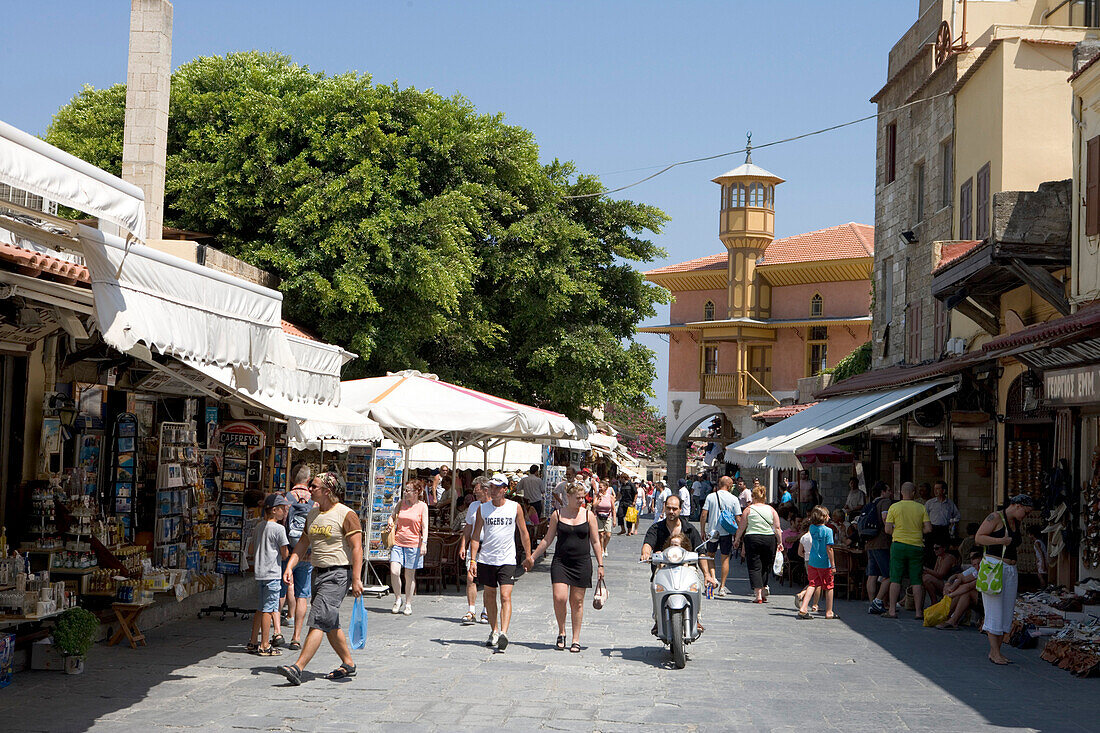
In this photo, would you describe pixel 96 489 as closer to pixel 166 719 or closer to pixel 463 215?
pixel 166 719

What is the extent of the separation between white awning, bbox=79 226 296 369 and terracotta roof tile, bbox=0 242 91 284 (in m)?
0.72

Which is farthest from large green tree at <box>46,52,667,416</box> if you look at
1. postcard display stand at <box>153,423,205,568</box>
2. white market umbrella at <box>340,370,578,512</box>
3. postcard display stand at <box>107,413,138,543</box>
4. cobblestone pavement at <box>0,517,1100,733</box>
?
cobblestone pavement at <box>0,517,1100,733</box>

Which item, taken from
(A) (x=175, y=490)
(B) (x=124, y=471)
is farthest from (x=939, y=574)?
(B) (x=124, y=471)

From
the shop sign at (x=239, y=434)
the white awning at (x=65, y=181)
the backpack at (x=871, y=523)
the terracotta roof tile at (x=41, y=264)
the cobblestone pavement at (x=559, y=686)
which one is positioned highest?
the white awning at (x=65, y=181)

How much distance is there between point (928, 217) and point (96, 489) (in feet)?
58.5

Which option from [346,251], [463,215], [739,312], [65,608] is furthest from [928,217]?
[739,312]

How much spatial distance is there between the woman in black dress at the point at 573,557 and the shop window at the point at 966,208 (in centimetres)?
1225

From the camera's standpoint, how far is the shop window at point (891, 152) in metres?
26.7

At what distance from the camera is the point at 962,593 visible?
13914 millimetres

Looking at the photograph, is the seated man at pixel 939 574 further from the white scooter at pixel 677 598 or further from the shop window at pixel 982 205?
the shop window at pixel 982 205

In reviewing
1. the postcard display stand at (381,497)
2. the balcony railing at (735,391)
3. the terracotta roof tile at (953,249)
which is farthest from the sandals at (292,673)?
the balcony railing at (735,391)

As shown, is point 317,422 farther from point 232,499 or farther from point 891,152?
point 891,152

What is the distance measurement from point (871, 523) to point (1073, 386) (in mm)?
4818

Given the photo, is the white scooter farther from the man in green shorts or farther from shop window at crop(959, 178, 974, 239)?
shop window at crop(959, 178, 974, 239)
